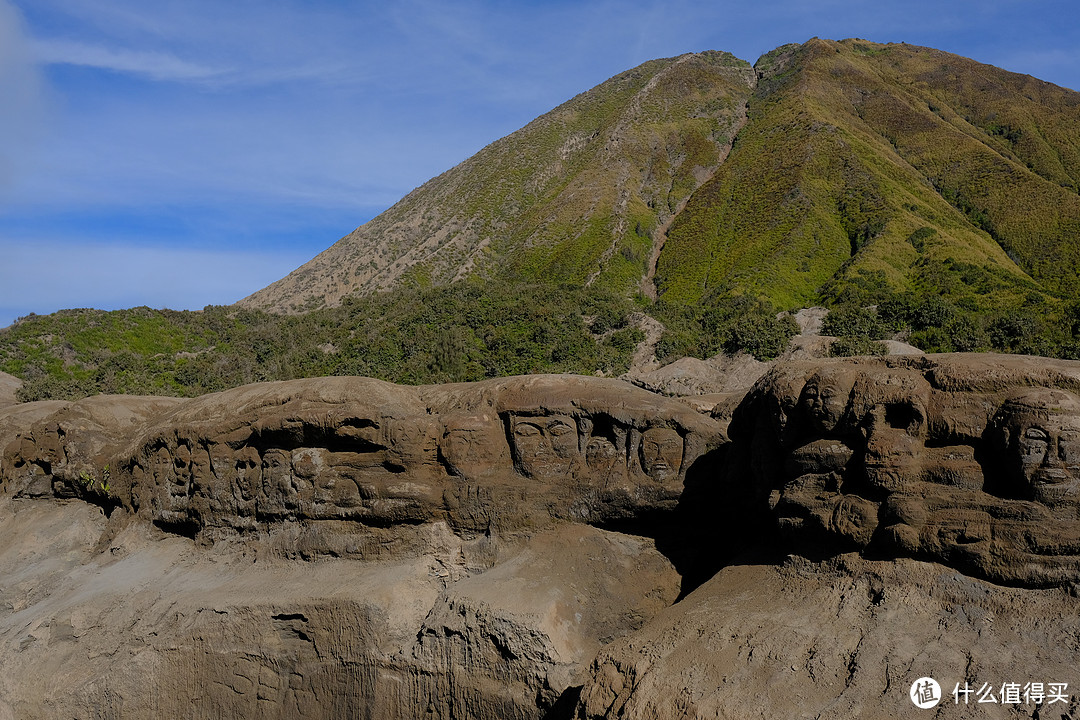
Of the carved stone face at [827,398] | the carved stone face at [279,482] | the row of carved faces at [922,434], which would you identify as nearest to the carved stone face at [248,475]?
the carved stone face at [279,482]

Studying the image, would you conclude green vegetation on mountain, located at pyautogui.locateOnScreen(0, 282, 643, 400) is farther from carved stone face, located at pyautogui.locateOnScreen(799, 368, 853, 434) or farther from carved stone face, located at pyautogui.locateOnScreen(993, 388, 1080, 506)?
carved stone face, located at pyautogui.locateOnScreen(993, 388, 1080, 506)

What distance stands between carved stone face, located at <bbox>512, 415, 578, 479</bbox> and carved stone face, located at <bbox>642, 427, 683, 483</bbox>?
1.14m

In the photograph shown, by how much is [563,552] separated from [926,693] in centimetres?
545

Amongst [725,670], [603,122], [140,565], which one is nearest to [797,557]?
[725,670]

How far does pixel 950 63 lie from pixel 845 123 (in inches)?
1138

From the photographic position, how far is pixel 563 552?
1134cm

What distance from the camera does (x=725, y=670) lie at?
7.77m

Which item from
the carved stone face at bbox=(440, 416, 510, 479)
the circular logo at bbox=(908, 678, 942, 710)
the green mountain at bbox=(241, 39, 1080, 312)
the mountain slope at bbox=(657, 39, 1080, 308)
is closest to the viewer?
the circular logo at bbox=(908, 678, 942, 710)

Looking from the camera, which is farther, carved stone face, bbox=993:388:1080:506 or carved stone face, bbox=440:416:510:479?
carved stone face, bbox=440:416:510:479

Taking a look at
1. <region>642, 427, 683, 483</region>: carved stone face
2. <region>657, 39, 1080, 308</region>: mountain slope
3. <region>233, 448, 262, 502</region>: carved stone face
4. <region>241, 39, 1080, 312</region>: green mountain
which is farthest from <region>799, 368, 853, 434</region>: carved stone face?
<region>657, 39, 1080, 308</region>: mountain slope

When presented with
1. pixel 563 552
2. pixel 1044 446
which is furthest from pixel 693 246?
pixel 1044 446

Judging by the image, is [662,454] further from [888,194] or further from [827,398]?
[888,194]

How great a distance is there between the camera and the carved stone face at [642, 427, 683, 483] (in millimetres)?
11625

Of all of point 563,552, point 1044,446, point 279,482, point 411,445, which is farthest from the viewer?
point 279,482
